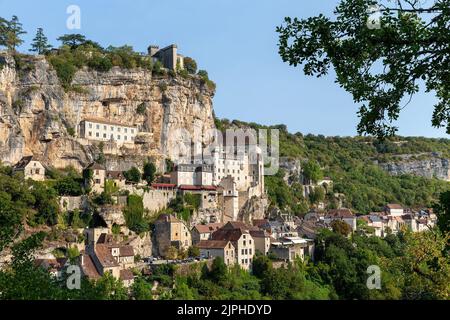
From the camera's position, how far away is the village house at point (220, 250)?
37.7 meters

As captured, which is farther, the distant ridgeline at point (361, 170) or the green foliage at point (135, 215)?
the distant ridgeline at point (361, 170)

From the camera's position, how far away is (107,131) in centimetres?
4991

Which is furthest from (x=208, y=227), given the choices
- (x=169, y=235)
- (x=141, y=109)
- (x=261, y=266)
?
(x=141, y=109)

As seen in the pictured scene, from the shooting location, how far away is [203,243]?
129ft

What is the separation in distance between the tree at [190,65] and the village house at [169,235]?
23659 mm

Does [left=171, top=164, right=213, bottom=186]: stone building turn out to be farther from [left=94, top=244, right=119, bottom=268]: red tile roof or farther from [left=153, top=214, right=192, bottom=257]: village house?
[left=94, top=244, right=119, bottom=268]: red tile roof

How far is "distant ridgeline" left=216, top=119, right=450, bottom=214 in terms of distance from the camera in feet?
220

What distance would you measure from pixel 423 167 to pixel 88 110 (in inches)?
2825

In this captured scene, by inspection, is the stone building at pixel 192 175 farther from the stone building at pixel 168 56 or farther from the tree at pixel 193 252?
the stone building at pixel 168 56

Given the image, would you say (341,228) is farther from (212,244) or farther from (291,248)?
(212,244)

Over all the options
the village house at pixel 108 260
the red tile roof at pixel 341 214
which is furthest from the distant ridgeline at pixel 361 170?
the village house at pixel 108 260

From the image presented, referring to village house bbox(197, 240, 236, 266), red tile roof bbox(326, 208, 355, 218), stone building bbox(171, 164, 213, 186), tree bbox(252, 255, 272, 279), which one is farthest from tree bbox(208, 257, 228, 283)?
red tile roof bbox(326, 208, 355, 218)
